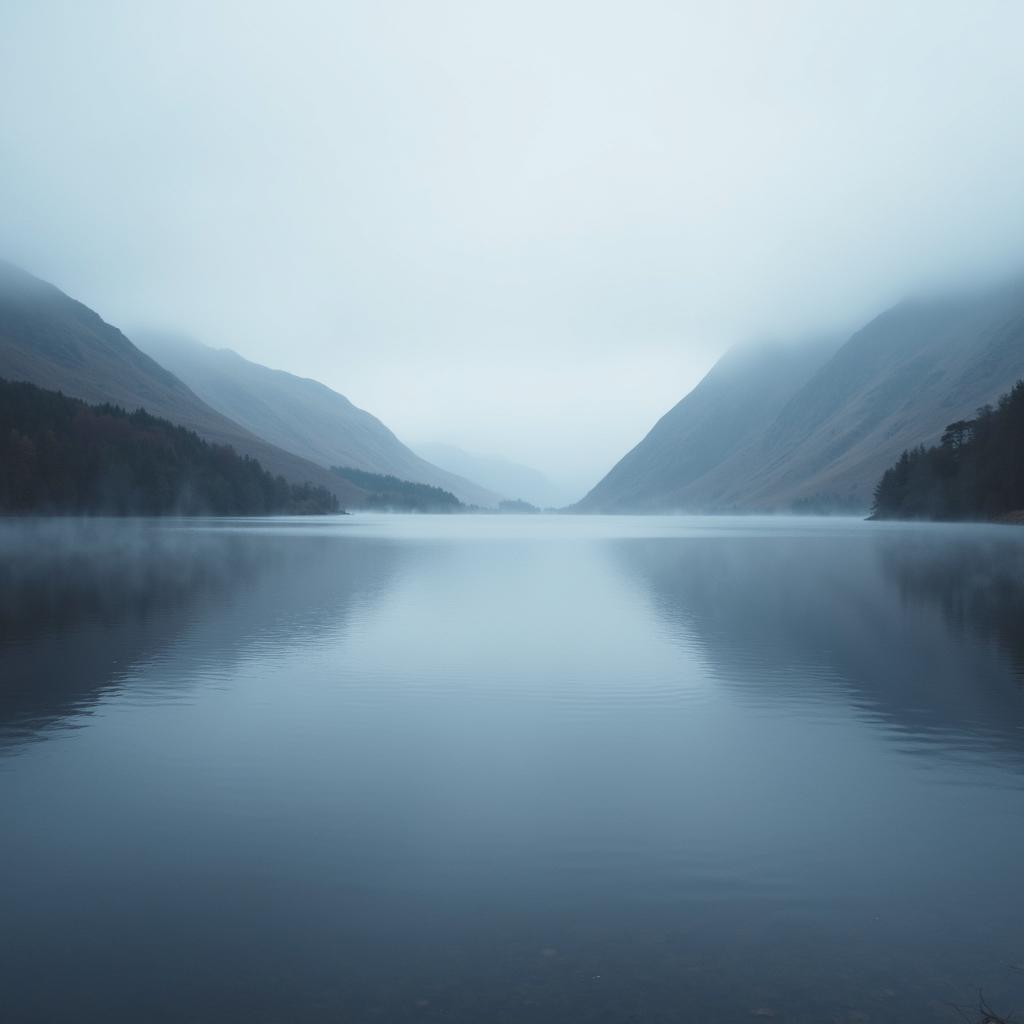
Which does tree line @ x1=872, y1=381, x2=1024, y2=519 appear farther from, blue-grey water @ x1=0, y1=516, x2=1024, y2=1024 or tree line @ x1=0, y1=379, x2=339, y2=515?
tree line @ x1=0, y1=379, x2=339, y2=515

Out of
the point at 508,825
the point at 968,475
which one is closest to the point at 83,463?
the point at 968,475

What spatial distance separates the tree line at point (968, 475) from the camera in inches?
4953

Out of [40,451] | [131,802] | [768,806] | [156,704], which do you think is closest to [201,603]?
[156,704]

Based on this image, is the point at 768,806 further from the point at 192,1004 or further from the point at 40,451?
the point at 40,451

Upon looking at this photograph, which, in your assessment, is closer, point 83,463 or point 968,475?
point 968,475

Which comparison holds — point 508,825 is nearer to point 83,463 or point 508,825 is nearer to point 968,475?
point 968,475

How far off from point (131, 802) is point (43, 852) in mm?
1973

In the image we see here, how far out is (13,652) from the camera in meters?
25.3

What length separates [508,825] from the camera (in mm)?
12562

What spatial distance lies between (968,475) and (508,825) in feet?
469

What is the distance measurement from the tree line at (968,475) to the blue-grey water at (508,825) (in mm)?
110874

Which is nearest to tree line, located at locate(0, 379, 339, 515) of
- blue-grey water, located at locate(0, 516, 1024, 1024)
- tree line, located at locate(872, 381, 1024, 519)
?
tree line, located at locate(872, 381, 1024, 519)

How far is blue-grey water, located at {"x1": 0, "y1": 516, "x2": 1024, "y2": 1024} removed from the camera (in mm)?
8516

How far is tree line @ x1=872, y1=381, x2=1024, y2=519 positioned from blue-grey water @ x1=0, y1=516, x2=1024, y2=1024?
364 ft
